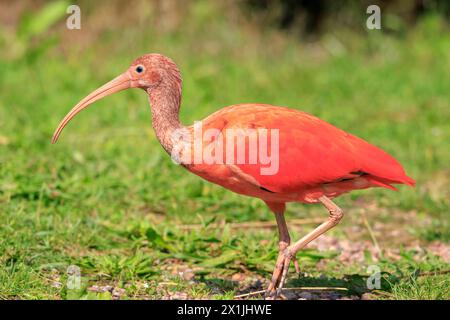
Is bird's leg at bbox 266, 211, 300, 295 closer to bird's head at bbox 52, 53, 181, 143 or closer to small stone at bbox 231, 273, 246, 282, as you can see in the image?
small stone at bbox 231, 273, 246, 282

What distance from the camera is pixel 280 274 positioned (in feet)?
17.4

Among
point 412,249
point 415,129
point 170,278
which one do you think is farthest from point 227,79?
point 170,278

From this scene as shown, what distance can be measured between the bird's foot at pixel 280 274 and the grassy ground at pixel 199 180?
0.27 meters

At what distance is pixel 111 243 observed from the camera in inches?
242

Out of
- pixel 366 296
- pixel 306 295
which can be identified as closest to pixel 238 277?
pixel 306 295

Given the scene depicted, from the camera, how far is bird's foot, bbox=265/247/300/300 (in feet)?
17.0

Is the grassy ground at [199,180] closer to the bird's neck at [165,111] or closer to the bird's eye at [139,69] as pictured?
the bird's neck at [165,111]

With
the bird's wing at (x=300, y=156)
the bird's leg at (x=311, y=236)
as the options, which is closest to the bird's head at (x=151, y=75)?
the bird's wing at (x=300, y=156)

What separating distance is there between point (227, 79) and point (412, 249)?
4626 millimetres

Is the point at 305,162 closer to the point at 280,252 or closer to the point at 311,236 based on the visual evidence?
the point at 311,236

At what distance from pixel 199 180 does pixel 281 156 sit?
2.33m

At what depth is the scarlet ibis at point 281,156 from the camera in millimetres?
5016

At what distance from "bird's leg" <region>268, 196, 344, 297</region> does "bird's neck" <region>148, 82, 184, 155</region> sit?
3.08ft
